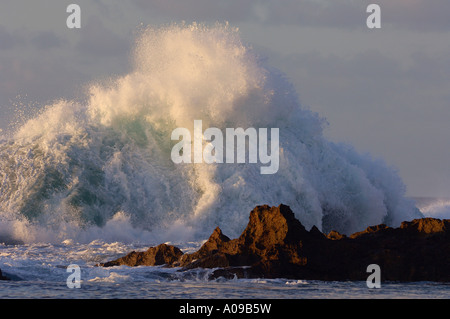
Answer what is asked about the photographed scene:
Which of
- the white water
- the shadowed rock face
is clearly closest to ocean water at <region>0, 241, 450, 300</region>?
the shadowed rock face

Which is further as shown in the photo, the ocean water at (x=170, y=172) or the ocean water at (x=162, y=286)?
the ocean water at (x=170, y=172)

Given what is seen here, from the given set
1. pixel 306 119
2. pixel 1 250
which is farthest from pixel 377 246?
pixel 306 119

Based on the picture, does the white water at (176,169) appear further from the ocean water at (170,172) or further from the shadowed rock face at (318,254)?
the shadowed rock face at (318,254)

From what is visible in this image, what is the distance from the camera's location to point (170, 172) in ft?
95.3

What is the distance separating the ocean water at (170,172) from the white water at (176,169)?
4cm

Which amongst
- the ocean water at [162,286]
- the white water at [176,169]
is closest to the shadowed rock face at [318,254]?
the ocean water at [162,286]

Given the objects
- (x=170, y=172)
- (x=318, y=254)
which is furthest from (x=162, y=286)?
(x=170, y=172)

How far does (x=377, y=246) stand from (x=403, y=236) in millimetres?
676

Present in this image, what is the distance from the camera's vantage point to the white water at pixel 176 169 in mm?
26906

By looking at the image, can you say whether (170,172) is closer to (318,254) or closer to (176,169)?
(176,169)

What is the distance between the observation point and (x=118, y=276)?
16594mm
